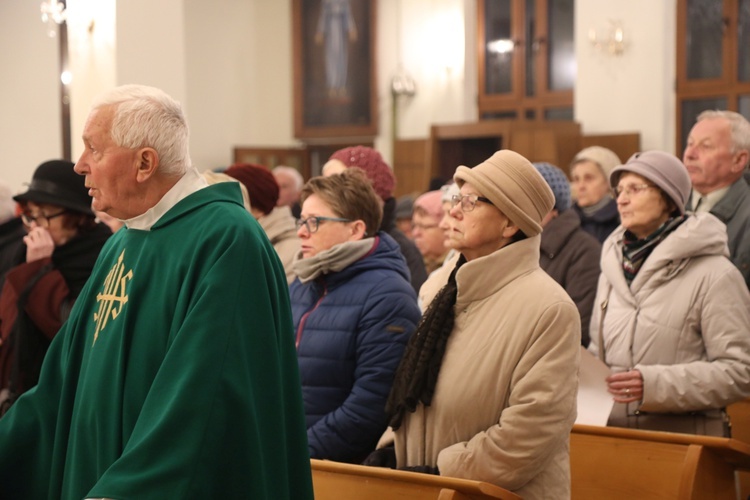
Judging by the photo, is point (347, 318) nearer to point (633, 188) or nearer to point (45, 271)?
point (633, 188)

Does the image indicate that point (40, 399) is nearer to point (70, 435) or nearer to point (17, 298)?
point (70, 435)

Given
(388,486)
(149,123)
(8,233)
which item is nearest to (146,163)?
(149,123)

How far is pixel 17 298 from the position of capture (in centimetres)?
402

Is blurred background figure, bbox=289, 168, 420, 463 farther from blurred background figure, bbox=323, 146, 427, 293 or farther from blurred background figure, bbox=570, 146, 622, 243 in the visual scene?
blurred background figure, bbox=570, 146, 622, 243

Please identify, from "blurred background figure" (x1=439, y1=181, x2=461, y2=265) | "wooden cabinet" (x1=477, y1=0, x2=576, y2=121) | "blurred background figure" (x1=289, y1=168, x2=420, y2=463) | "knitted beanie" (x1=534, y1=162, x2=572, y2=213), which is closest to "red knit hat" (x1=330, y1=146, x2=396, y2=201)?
"blurred background figure" (x1=439, y1=181, x2=461, y2=265)

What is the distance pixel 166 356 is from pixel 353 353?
1.26m

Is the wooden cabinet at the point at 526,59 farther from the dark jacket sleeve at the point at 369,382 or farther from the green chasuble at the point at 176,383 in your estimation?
the green chasuble at the point at 176,383

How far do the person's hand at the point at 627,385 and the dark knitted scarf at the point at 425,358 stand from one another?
0.76 meters

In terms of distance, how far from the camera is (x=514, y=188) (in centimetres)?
295

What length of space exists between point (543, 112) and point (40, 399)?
1092cm

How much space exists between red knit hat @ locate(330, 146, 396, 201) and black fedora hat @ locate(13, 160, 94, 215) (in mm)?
1161

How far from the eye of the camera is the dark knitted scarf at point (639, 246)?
371 centimetres

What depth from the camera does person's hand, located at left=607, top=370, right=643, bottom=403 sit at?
3.46 metres

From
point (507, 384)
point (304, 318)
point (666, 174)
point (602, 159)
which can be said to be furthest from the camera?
point (602, 159)
